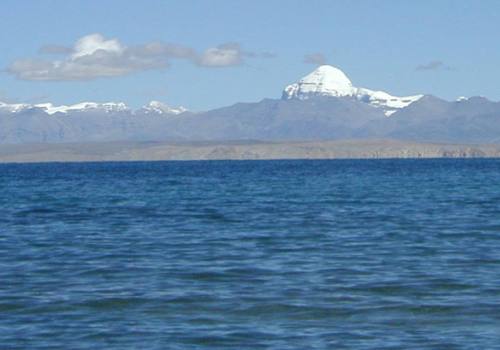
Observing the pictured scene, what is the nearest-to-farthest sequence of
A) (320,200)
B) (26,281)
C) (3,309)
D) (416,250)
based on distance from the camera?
1. (3,309)
2. (26,281)
3. (416,250)
4. (320,200)

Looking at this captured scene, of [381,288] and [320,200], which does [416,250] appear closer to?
[381,288]

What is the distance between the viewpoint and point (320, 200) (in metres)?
64.2

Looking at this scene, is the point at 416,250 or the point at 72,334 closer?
the point at 72,334

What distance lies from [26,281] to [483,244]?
14213mm

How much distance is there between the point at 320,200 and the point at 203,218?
1582 cm

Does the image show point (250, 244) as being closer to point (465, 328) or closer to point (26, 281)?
point (26, 281)

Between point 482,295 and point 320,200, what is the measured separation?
39.9m

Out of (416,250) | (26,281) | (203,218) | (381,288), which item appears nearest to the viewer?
(381,288)

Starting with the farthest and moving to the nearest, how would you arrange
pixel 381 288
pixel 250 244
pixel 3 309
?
1. pixel 250 244
2. pixel 381 288
3. pixel 3 309

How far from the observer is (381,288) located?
25.2 m

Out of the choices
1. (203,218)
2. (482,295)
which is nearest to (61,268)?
(482,295)

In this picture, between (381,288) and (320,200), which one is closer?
(381,288)

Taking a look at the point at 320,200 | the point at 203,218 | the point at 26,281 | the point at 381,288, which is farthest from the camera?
the point at 320,200

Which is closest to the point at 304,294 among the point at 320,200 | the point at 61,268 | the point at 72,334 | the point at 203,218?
the point at 72,334
